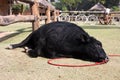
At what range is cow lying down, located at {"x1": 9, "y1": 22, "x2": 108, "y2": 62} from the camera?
173 inches

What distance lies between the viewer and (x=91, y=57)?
4402 millimetres

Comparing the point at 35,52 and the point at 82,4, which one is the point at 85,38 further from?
the point at 82,4

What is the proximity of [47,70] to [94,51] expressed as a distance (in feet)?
2.80

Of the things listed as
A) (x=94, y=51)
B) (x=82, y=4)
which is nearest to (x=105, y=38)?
(x=94, y=51)

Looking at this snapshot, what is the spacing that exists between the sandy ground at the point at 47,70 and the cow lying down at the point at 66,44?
5.3 inches

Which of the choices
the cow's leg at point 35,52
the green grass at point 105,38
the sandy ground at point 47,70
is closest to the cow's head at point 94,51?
the sandy ground at point 47,70

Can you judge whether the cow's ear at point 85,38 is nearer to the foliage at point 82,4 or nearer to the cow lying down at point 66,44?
the cow lying down at point 66,44

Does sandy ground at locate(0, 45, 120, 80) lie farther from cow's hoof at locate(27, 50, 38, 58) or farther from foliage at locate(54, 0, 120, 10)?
foliage at locate(54, 0, 120, 10)

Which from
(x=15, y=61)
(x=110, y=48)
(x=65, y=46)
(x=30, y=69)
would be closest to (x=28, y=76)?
(x=30, y=69)

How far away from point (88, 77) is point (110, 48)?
2519 mm

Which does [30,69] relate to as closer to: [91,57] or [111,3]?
[91,57]

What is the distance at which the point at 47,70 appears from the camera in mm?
3795

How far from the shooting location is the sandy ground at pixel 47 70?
3418 mm

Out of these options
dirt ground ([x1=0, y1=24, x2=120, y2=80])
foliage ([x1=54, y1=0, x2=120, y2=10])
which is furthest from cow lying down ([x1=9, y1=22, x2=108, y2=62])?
foliage ([x1=54, y1=0, x2=120, y2=10])
